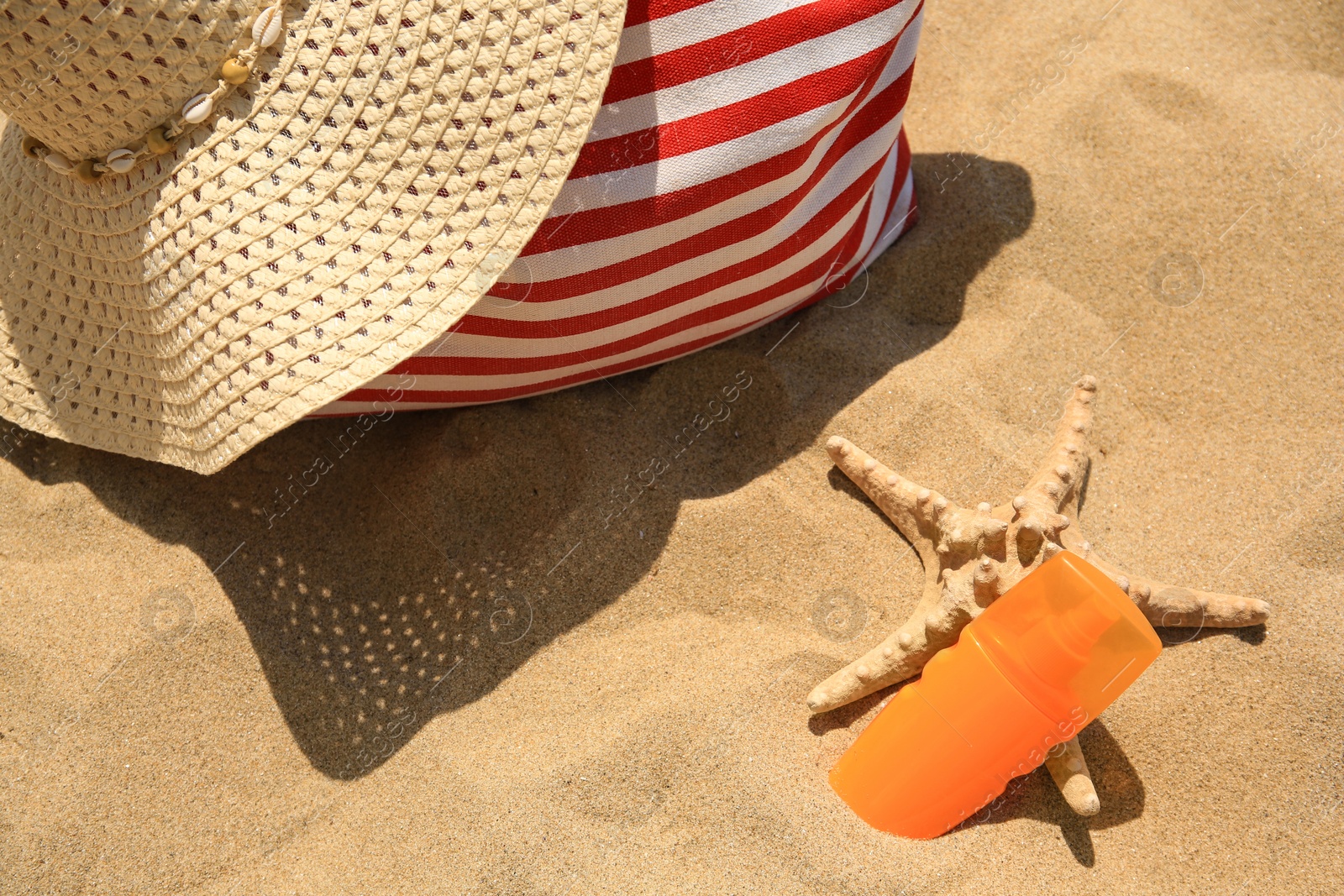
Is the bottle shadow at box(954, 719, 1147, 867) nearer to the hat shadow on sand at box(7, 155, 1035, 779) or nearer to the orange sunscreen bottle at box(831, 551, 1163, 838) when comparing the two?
A: the orange sunscreen bottle at box(831, 551, 1163, 838)

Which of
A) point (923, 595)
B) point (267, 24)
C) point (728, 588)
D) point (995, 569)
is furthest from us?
point (728, 588)

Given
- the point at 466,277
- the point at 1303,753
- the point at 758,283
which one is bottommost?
the point at 1303,753

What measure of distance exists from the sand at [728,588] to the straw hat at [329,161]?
641mm

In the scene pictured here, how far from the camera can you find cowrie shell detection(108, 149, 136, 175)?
4.56 ft

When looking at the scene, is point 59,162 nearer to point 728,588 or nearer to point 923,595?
point 728,588

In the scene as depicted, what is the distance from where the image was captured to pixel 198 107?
1335mm

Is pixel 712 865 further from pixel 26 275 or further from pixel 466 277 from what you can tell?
pixel 26 275

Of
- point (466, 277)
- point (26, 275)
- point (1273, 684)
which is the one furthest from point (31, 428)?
point (1273, 684)

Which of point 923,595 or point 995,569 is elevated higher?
point 995,569

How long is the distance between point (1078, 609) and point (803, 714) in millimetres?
603

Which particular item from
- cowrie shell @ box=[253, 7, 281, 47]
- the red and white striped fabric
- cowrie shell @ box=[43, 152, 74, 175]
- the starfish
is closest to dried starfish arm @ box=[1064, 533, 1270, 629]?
the starfish

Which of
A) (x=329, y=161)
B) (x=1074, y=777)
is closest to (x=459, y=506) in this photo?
(x=329, y=161)

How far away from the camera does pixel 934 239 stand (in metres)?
2.25

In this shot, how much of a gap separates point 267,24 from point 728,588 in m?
1.33
